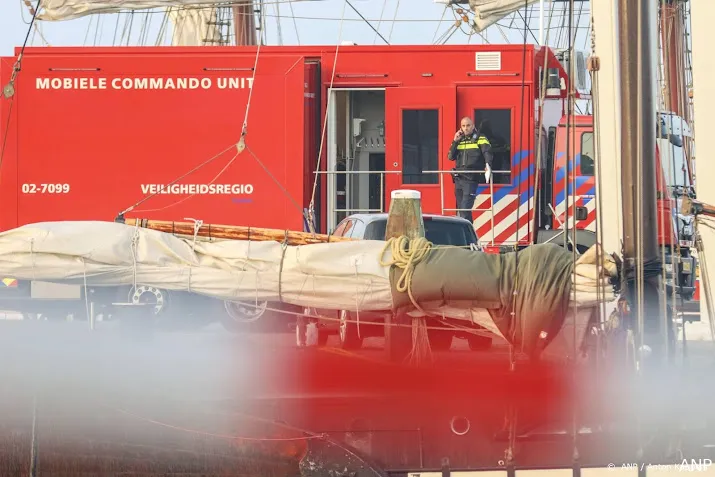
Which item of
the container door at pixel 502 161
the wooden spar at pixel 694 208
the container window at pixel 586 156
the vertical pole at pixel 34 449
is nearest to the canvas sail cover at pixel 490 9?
the container door at pixel 502 161

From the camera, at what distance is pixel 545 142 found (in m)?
17.1

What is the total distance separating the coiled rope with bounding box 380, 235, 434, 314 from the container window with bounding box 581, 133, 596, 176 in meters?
8.43

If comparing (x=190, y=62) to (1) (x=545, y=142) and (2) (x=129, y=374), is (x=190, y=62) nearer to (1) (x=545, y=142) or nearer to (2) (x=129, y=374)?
(1) (x=545, y=142)

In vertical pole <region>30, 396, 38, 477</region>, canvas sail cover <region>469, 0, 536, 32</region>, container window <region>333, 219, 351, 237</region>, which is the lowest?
vertical pole <region>30, 396, 38, 477</region>

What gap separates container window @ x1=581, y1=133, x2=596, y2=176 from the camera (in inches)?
647

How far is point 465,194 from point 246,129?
298 centimetres

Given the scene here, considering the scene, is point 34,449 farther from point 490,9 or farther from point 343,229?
point 490,9

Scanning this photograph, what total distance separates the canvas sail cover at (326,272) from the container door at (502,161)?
749 centimetres

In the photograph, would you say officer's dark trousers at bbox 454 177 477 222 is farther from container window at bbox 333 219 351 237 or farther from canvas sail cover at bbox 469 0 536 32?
canvas sail cover at bbox 469 0 536 32

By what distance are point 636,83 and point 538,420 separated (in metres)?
2.46

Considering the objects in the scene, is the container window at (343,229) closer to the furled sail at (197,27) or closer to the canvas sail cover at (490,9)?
the canvas sail cover at (490,9)

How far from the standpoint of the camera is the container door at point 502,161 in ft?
52.4

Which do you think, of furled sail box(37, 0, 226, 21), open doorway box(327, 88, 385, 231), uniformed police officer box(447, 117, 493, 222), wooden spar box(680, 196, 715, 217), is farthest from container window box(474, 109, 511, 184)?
wooden spar box(680, 196, 715, 217)

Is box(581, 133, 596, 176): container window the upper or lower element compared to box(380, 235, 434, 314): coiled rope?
upper
